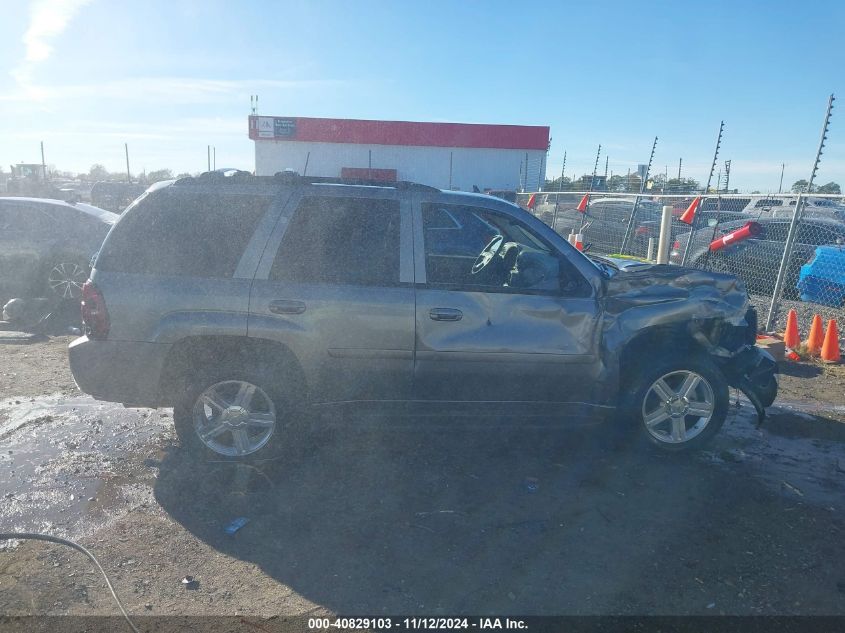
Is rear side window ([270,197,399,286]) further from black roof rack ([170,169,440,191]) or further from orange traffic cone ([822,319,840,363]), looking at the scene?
orange traffic cone ([822,319,840,363])

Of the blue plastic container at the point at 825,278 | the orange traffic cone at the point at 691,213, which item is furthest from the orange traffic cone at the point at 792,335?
the blue plastic container at the point at 825,278

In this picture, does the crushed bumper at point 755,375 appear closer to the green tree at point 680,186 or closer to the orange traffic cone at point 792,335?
the orange traffic cone at point 792,335

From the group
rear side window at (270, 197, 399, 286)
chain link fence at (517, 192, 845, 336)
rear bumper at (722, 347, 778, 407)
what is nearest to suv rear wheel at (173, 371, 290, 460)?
rear side window at (270, 197, 399, 286)

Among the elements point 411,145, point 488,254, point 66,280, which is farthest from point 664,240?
point 411,145

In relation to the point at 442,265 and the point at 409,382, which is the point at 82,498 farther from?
the point at 442,265

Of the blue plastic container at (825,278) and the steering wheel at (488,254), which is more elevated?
the steering wheel at (488,254)

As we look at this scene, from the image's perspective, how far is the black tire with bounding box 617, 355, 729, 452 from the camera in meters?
5.04

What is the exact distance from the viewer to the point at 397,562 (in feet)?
12.0

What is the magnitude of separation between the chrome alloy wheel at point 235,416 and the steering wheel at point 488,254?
172 centimetres

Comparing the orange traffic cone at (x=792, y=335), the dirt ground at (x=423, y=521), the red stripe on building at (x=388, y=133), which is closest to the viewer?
the dirt ground at (x=423, y=521)

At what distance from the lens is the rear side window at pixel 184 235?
455 cm

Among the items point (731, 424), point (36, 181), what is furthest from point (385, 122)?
point (731, 424)

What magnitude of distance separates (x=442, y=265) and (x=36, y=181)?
2721cm

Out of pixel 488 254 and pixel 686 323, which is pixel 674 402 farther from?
pixel 488 254
